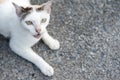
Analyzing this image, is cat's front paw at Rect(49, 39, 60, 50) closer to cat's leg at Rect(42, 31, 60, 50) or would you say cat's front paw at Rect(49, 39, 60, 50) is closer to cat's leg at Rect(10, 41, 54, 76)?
cat's leg at Rect(42, 31, 60, 50)

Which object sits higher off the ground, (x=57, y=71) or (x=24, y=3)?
(x=24, y=3)

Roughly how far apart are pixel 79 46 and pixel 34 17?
48 cm

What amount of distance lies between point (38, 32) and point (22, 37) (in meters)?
0.20

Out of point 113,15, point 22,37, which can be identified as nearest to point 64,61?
point 22,37

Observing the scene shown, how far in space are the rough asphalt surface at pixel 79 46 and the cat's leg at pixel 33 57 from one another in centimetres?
4

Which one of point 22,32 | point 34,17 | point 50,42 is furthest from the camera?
point 50,42

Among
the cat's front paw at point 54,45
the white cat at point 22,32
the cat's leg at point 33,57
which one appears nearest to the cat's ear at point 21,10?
the white cat at point 22,32

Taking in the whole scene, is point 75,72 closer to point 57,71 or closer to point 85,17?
point 57,71

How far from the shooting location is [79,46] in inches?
78.1

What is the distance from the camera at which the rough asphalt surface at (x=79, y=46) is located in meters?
1.86

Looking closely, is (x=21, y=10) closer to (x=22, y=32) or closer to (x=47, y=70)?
(x=22, y=32)

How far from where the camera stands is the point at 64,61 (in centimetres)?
191

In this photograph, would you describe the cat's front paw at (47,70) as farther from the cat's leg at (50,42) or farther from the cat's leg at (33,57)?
the cat's leg at (50,42)

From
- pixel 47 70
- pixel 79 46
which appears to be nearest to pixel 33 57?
pixel 47 70
